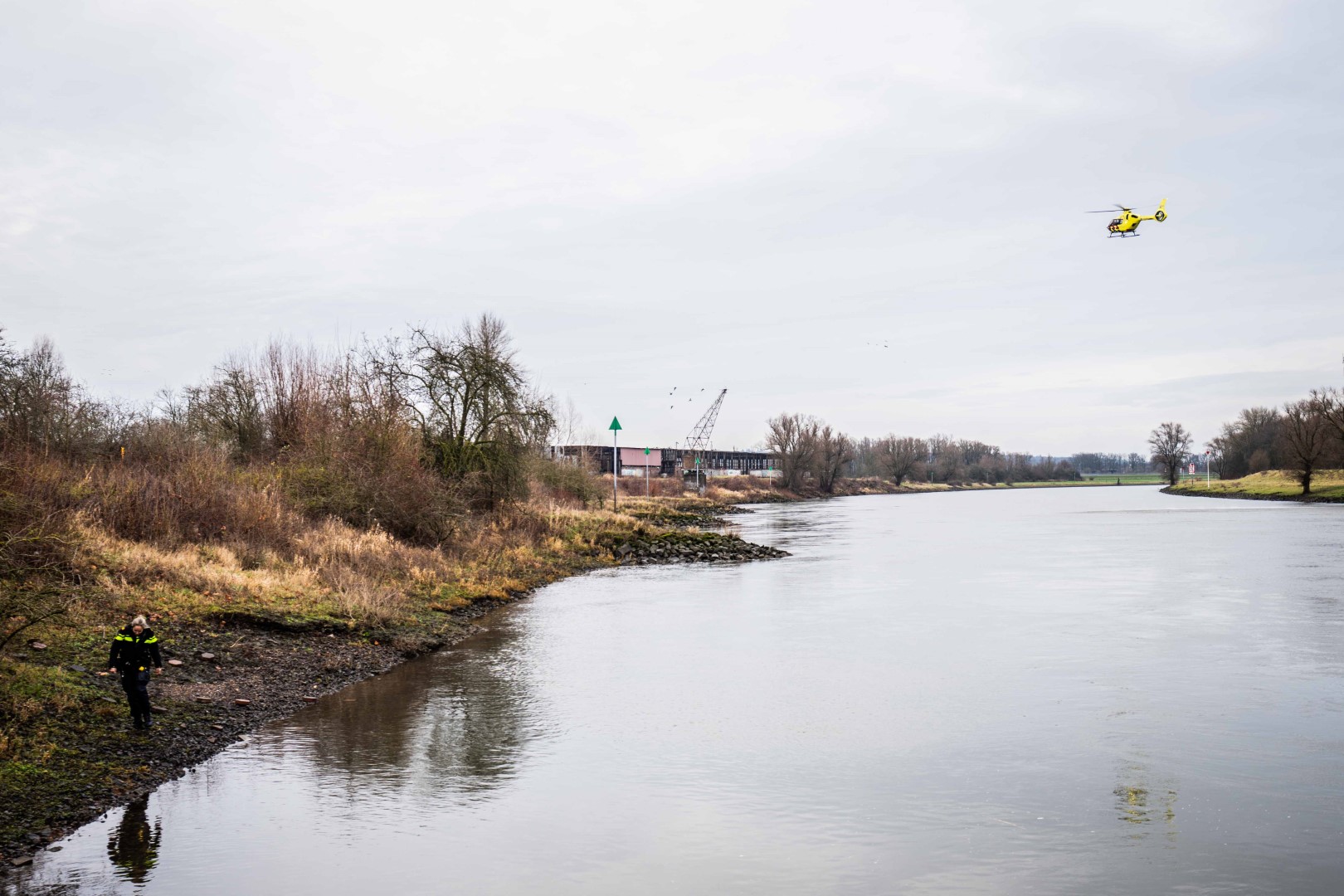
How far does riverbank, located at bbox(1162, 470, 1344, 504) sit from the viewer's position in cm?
9431

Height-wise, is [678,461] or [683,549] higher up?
[678,461]

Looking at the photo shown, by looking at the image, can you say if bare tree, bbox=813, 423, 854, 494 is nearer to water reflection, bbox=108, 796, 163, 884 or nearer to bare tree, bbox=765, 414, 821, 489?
bare tree, bbox=765, 414, 821, 489

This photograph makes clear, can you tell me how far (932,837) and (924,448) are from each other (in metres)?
185

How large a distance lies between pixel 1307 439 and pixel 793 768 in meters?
104

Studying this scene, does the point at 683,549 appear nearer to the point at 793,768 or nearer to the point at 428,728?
the point at 428,728

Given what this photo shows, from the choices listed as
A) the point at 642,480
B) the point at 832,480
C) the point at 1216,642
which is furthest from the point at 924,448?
the point at 1216,642

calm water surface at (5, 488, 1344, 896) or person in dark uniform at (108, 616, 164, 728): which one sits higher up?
person in dark uniform at (108, 616, 164, 728)

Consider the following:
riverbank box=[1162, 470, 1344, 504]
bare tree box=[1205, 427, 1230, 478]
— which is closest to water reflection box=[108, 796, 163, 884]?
riverbank box=[1162, 470, 1344, 504]

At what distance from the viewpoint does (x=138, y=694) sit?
10.8 meters

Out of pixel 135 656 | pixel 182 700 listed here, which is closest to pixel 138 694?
pixel 135 656

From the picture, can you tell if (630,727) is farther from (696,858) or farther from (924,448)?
(924,448)

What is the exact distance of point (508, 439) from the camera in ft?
121

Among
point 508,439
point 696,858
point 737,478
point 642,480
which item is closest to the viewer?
point 696,858

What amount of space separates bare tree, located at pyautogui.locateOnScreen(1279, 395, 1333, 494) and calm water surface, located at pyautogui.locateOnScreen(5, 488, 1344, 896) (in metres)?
87.1
